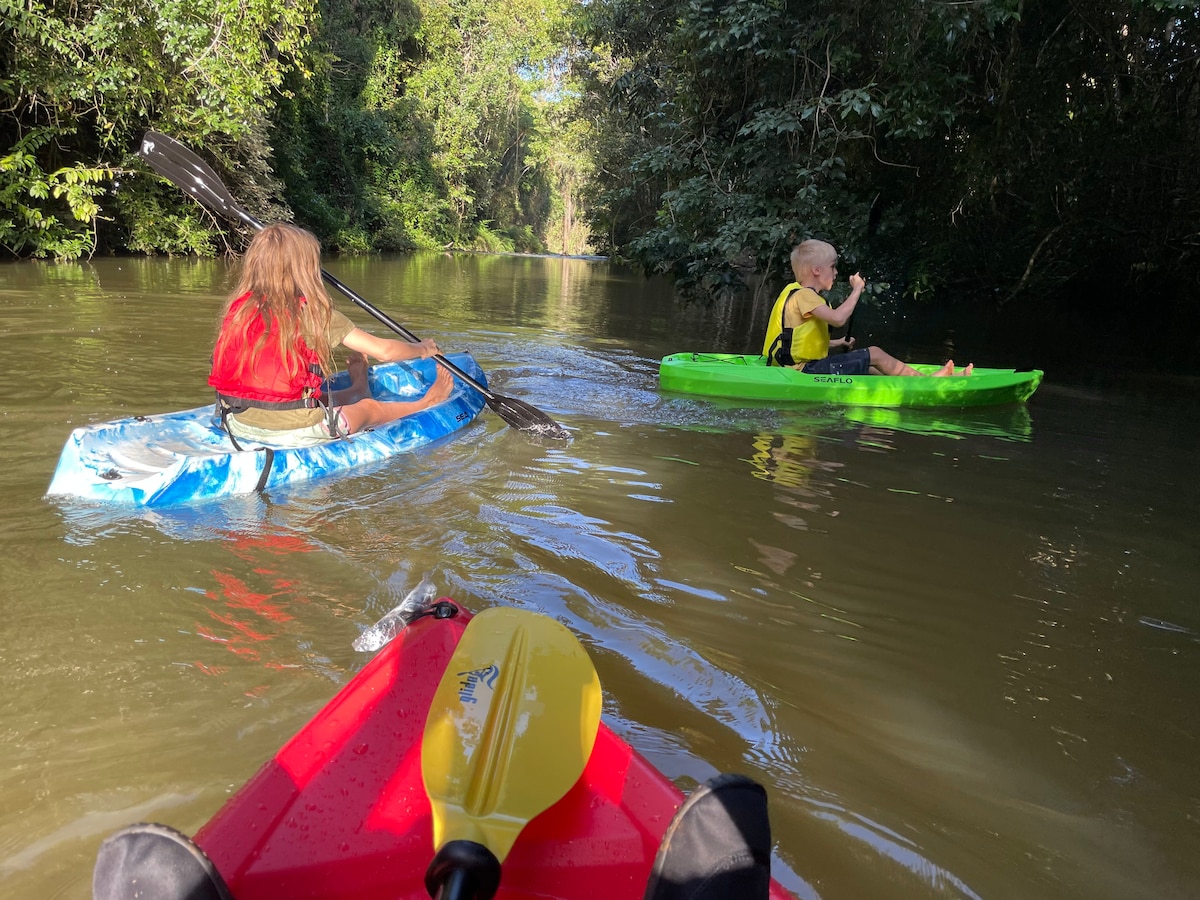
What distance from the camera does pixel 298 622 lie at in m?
2.64

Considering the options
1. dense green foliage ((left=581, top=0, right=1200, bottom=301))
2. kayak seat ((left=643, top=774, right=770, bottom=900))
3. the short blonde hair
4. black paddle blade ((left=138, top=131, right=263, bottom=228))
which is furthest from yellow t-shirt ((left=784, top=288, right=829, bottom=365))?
kayak seat ((left=643, top=774, right=770, bottom=900))

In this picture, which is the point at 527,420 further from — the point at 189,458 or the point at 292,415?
the point at 189,458

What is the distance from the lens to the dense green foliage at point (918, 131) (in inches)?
282

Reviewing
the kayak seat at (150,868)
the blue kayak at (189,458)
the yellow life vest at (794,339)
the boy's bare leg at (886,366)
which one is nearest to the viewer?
the kayak seat at (150,868)

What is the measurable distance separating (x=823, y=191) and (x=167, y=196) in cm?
1352

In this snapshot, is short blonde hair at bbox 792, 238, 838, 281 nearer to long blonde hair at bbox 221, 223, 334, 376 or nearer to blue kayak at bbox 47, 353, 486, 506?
blue kayak at bbox 47, 353, 486, 506

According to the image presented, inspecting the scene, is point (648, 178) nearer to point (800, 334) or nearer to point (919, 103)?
point (919, 103)

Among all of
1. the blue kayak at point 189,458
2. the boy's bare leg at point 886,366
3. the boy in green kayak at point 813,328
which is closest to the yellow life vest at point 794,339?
the boy in green kayak at point 813,328

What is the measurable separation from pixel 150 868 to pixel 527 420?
156 inches

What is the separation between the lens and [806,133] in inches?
320

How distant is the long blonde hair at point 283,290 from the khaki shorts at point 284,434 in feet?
1.07

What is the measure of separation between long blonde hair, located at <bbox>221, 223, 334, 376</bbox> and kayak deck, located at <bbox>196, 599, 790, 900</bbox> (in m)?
2.54

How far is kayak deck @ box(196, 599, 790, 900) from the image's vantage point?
1.33 m

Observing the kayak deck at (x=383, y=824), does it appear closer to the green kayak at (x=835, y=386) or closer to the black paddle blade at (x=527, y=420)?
the black paddle blade at (x=527, y=420)
